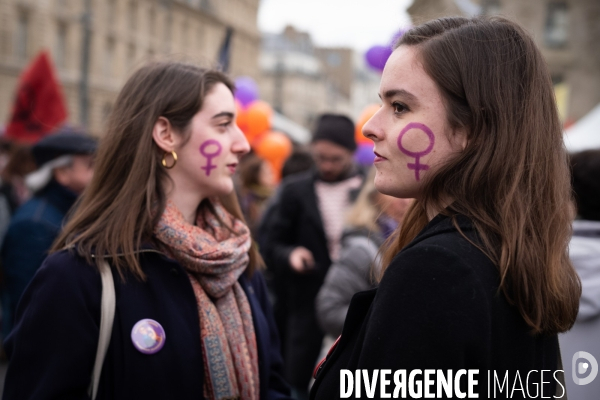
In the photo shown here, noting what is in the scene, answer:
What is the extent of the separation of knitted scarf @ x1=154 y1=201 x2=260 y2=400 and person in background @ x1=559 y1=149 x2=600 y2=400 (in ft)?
3.88

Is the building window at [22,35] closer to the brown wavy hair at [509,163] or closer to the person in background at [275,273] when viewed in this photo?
the person in background at [275,273]

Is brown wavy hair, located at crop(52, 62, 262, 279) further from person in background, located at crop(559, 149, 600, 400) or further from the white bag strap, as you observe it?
person in background, located at crop(559, 149, 600, 400)

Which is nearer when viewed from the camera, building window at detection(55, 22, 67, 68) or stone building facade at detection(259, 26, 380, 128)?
building window at detection(55, 22, 67, 68)

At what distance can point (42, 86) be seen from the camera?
352 inches

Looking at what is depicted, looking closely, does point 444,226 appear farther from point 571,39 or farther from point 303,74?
point 303,74

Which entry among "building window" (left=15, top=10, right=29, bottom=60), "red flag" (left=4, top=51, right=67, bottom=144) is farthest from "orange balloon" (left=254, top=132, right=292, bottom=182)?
"building window" (left=15, top=10, right=29, bottom=60)

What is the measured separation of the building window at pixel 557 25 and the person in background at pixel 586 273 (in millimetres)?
27921

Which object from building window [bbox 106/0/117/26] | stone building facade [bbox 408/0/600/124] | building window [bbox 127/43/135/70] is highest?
building window [bbox 106/0/117/26]

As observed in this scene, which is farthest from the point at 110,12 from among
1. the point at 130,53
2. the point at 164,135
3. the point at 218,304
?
the point at 218,304

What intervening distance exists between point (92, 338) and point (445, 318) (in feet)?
4.15

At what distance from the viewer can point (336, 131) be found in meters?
5.72

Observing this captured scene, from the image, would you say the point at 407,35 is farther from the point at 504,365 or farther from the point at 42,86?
the point at 42,86

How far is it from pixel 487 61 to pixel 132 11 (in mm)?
44648

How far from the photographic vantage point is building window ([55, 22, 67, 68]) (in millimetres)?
36781
